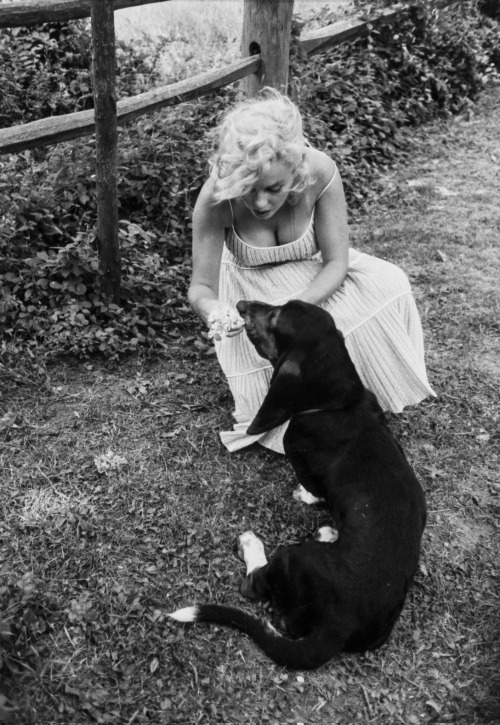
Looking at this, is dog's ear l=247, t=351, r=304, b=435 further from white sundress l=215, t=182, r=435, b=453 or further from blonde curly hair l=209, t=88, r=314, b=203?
blonde curly hair l=209, t=88, r=314, b=203

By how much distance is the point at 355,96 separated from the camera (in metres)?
7.18

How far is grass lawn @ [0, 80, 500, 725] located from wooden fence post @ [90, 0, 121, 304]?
649 mm

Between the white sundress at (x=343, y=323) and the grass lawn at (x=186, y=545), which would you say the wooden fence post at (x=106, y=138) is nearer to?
the grass lawn at (x=186, y=545)

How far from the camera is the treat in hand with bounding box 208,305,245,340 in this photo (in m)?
3.11

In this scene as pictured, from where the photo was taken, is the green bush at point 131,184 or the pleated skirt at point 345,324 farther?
the green bush at point 131,184

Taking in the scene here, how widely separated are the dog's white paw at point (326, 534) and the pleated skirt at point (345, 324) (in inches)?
21.5

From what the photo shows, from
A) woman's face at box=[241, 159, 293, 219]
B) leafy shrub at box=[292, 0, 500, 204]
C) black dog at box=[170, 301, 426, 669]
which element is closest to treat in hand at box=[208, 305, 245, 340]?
black dog at box=[170, 301, 426, 669]

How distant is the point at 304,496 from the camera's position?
10.9 feet

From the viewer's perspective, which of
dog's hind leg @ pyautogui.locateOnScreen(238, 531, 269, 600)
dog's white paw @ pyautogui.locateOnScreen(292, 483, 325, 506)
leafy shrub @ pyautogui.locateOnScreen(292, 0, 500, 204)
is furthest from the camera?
leafy shrub @ pyautogui.locateOnScreen(292, 0, 500, 204)

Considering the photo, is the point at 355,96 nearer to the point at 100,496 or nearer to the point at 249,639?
the point at 100,496

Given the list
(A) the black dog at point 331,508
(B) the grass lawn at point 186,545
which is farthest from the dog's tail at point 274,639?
(B) the grass lawn at point 186,545

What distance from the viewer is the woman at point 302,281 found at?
3420 millimetres

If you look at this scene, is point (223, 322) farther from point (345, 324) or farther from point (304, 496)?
point (304, 496)

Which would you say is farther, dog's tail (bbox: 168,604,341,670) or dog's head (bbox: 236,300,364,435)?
dog's head (bbox: 236,300,364,435)
